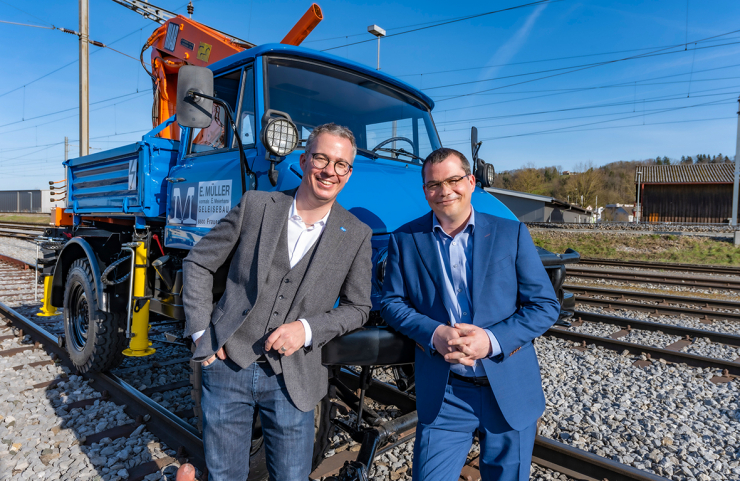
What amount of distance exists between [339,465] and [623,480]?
1.78 meters

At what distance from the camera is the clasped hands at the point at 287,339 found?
1.96m

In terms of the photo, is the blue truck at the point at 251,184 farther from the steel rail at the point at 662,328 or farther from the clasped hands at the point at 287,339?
the steel rail at the point at 662,328

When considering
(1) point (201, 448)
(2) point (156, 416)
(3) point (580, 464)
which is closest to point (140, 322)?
(2) point (156, 416)

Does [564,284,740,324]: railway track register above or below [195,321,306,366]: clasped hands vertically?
below

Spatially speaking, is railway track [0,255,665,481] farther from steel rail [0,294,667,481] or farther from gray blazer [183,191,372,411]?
gray blazer [183,191,372,411]

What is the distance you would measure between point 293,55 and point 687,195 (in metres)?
41.3

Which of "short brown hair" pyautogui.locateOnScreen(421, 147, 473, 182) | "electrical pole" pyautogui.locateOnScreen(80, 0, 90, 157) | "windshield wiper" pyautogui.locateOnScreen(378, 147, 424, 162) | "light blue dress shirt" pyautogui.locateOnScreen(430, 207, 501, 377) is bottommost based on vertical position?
"light blue dress shirt" pyautogui.locateOnScreen(430, 207, 501, 377)

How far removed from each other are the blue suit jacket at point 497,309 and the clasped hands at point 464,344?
73 millimetres

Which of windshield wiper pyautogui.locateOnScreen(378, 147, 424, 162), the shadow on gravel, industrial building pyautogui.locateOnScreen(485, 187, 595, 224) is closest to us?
the shadow on gravel

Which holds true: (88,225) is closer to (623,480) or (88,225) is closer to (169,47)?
(169,47)

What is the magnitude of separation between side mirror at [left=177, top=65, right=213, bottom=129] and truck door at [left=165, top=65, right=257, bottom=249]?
13.8 inches

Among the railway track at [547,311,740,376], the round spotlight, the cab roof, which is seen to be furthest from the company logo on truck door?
the railway track at [547,311,740,376]

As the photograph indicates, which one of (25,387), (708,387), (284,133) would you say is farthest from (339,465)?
(708,387)

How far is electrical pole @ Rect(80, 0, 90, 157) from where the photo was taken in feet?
41.8
